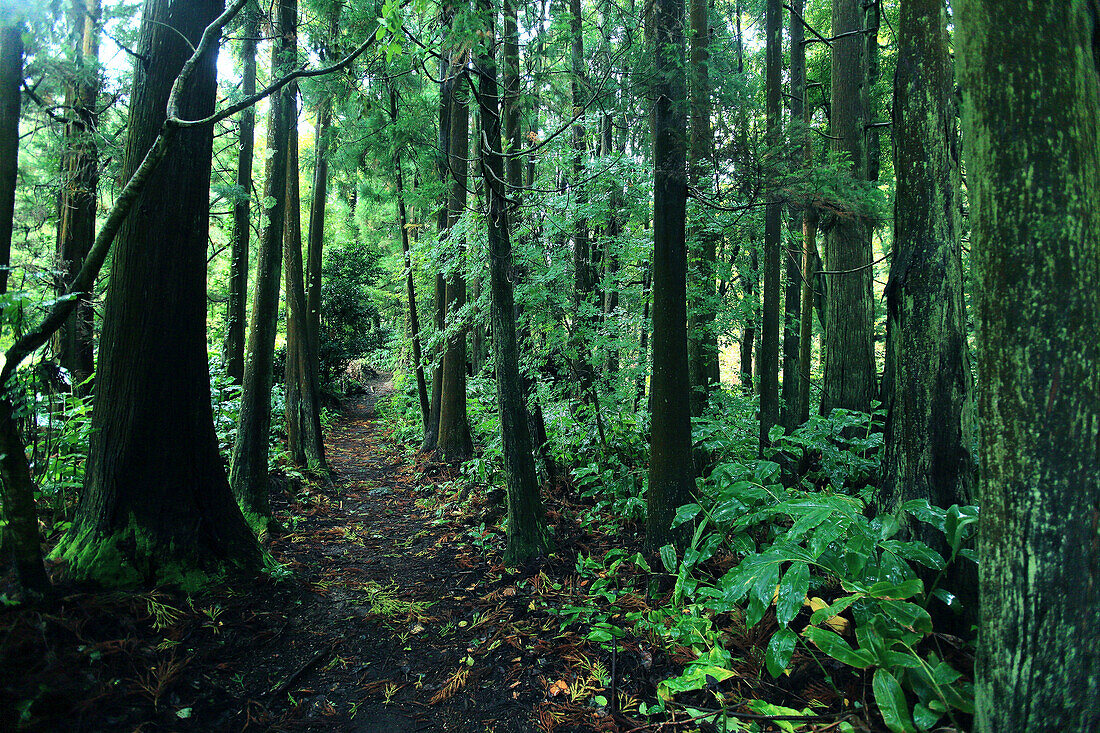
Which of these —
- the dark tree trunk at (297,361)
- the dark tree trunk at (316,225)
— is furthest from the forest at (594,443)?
the dark tree trunk at (316,225)

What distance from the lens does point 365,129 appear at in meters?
9.25

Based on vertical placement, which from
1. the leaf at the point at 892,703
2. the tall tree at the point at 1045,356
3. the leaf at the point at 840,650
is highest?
the tall tree at the point at 1045,356

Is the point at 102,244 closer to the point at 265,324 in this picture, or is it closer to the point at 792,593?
the point at 792,593

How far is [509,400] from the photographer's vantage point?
508 cm

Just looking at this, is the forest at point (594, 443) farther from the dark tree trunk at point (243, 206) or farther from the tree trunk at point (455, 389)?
the tree trunk at point (455, 389)

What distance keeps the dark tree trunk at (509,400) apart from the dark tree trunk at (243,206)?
2960 mm

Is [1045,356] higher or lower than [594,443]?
higher

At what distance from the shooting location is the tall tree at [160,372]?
11.3 feet

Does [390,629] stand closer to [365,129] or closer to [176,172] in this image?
[176,172]

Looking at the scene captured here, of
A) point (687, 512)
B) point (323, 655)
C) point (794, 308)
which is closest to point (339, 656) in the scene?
point (323, 655)

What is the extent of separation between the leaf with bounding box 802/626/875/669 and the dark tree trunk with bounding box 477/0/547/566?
3024 millimetres

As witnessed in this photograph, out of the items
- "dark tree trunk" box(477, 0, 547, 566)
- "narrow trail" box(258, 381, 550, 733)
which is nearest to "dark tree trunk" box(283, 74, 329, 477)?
"narrow trail" box(258, 381, 550, 733)

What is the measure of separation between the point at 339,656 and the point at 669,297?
12.3ft

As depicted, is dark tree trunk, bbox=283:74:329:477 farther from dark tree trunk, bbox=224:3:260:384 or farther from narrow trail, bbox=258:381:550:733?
narrow trail, bbox=258:381:550:733
